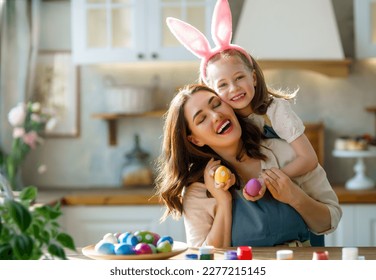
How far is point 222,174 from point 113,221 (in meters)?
1.80

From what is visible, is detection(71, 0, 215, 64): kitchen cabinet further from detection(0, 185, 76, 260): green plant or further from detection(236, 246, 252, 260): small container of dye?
detection(0, 185, 76, 260): green plant

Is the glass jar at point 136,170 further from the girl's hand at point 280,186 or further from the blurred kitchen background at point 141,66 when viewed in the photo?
the girl's hand at point 280,186

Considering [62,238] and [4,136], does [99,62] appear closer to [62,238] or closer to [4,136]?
[4,136]

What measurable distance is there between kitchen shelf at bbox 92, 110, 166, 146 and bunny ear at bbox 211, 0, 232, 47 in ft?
6.32

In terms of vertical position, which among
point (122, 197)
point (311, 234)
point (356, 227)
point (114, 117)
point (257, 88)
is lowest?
point (356, 227)

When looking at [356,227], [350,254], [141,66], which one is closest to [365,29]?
[356,227]

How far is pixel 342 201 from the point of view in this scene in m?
3.04

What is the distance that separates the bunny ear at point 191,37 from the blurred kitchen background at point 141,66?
5.92 ft

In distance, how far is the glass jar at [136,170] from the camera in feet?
11.2

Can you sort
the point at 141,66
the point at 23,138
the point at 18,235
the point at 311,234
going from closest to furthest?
the point at 18,235
the point at 311,234
the point at 23,138
the point at 141,66

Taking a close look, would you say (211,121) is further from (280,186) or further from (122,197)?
→ (122,197)

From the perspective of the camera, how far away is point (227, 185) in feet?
4.59

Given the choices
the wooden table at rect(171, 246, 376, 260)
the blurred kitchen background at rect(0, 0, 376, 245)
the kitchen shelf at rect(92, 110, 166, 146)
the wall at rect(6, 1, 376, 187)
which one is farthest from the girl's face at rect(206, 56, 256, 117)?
the wall at rect(6, 1, 376, 187)
